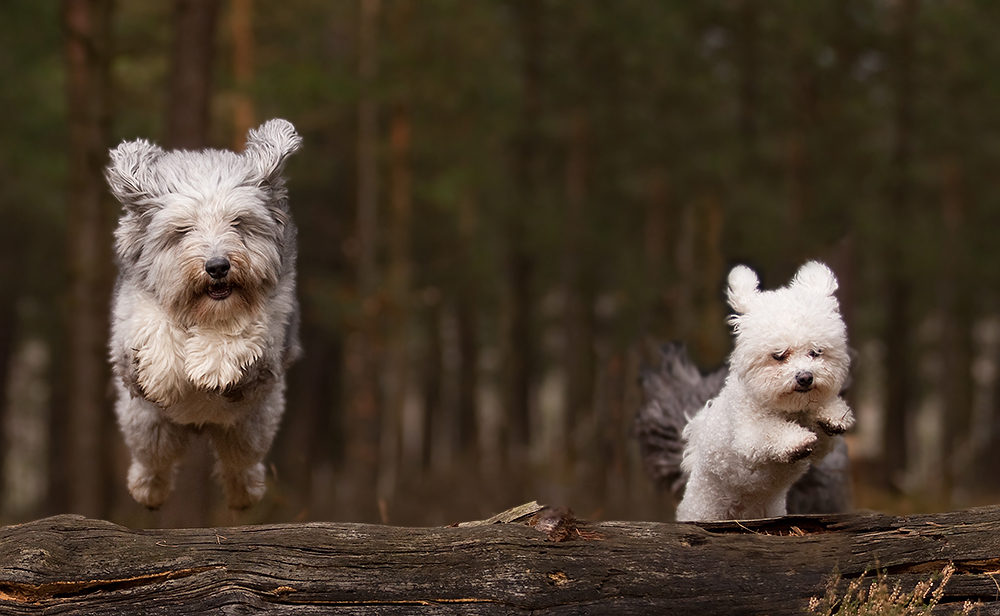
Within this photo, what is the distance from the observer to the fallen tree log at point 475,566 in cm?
413

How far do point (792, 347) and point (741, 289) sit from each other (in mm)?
424

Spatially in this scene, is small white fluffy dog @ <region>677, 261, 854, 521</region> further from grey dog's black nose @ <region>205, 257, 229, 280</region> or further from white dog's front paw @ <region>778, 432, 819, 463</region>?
grey dog's black nose @ <region>205, 257, 229, 280</region>

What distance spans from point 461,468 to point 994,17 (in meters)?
13.9

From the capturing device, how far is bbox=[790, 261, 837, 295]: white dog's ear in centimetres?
456

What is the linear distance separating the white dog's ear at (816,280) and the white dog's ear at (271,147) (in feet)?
7.96

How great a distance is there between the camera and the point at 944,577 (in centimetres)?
435

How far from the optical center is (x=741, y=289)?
464cm

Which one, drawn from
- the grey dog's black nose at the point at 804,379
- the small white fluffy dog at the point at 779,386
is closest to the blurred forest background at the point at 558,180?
the small white fluffy dog at the point at 779,386

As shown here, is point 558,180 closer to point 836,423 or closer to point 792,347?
point 792,347

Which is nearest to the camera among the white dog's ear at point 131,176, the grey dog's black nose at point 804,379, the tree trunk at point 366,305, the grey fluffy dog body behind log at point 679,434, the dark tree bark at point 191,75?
the white dog's ear at point 131,176

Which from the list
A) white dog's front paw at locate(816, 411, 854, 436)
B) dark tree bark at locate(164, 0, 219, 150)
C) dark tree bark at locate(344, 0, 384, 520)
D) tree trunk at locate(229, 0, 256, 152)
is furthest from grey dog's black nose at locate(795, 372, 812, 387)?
tree trunk at locate(229, 0, 256, 152)

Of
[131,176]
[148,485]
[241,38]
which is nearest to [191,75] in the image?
[131,176]

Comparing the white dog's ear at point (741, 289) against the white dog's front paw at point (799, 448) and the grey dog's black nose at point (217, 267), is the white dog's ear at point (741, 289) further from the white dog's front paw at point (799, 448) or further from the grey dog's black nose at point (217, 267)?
the grey dog's black nose at point (217, 267)

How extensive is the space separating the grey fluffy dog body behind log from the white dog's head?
Answer: 64.9 inches
